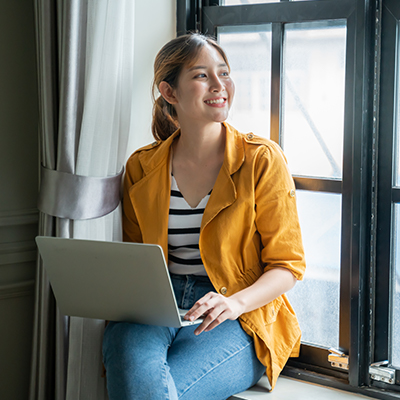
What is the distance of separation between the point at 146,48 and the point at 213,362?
1055 mm

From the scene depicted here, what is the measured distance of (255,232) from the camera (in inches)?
59.6

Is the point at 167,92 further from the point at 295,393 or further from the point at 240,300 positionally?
the point at 295,393

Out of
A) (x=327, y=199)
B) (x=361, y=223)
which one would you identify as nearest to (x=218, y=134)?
(x=327, y=199)

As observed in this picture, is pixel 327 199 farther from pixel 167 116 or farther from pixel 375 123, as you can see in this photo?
pixel 167 116

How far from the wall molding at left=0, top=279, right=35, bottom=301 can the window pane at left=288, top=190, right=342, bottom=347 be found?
2.84 feet

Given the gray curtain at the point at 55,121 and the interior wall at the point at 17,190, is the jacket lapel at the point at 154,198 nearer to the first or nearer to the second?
the gray curtain at the point at 55,121

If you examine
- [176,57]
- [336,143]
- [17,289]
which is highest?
[176,57]

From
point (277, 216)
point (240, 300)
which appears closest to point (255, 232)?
point (277, 216)

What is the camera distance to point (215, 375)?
1.34 m

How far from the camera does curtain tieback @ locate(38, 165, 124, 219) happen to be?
142 cm

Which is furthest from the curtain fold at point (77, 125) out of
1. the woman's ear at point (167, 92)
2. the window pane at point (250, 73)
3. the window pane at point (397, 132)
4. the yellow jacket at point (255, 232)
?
the window pane at point (397, 132)

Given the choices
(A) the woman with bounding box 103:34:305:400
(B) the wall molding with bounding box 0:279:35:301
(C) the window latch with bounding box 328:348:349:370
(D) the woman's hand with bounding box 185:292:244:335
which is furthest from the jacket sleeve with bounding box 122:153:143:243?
(C) the window latch with bounding box 328:348:349:370

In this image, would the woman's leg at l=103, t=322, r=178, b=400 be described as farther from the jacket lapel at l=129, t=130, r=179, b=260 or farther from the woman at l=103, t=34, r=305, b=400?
the jacket lapel at l=129, t=130, r=179, b=260

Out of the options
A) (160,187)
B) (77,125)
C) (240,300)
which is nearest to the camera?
(240,300)
